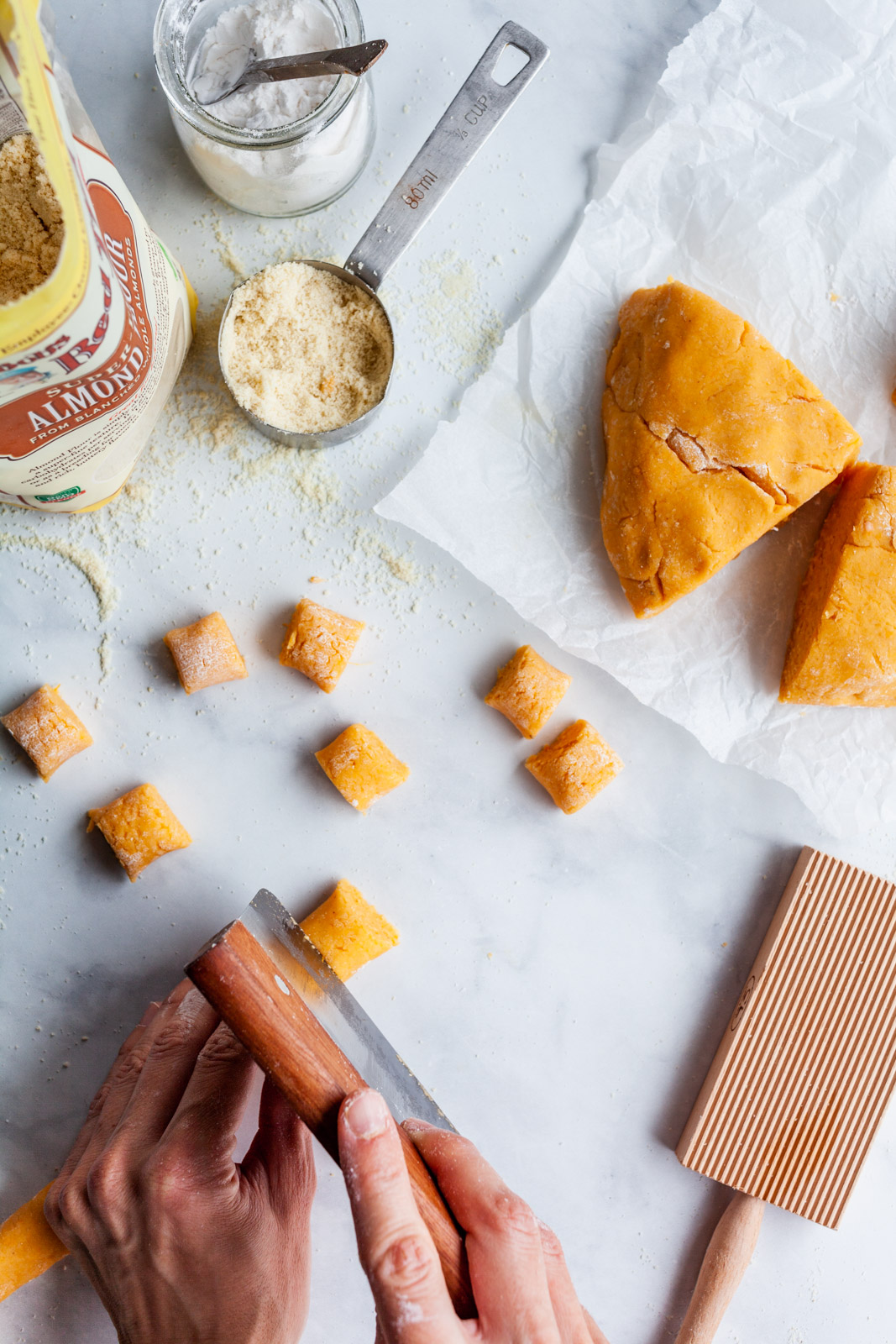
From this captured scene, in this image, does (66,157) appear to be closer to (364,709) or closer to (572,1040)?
(364,709)

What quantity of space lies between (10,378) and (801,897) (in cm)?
179

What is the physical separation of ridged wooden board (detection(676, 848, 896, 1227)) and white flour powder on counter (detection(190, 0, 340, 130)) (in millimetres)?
1833

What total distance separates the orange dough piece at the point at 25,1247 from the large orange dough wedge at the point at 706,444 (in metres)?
1.75

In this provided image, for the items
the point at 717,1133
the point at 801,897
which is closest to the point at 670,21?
the point at 801,897

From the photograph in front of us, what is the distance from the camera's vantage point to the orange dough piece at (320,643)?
5.90ft

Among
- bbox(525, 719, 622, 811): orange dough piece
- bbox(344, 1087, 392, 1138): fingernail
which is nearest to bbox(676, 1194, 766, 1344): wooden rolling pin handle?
bbox(525, 719, 622, 811): orange dough piece

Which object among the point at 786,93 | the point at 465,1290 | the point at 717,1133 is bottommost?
the point at 717,1133

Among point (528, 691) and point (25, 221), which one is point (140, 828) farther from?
point (25, 221)

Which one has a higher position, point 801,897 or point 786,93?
point 786,93

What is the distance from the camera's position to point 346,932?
1774mm

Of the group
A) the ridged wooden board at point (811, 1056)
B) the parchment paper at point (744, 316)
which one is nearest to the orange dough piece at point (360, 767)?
the parchment paper at point (744, 316)

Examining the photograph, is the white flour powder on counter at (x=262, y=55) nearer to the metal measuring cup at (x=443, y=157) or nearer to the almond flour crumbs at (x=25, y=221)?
the metal measuring cup at (x=443, y=157)

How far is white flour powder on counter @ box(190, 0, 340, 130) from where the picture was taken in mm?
1618

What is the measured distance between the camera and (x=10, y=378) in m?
1.19
